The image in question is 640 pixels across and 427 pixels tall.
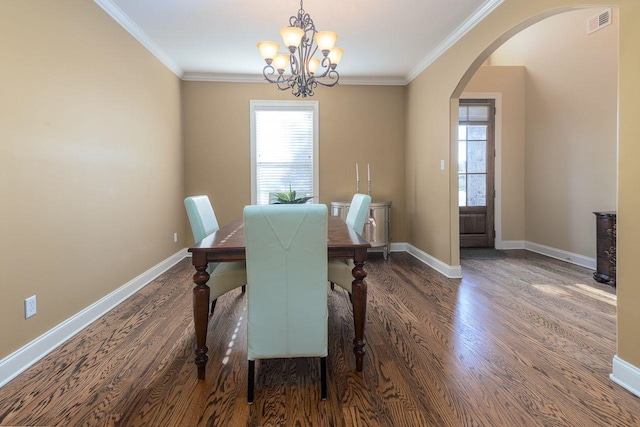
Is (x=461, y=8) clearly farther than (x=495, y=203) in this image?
No

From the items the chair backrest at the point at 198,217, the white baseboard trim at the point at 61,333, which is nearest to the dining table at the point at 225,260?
the chair backrest at the point at 198,217

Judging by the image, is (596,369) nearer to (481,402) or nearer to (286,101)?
(481,402)

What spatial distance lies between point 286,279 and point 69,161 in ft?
6.10

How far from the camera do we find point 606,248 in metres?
3.34

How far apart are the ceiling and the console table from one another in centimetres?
184

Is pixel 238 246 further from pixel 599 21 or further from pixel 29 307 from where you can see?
pixel 599 21

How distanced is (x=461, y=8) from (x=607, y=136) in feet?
8.13

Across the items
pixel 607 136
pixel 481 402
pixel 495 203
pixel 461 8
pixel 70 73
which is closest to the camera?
pixel 481 402

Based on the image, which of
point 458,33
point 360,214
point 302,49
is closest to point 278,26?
point 302,49

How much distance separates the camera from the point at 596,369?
1.81m

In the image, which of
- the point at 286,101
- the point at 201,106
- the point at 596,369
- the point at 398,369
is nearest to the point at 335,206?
the point at 286,101

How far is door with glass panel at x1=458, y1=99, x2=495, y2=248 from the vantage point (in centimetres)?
527

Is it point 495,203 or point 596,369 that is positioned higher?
point 495,203

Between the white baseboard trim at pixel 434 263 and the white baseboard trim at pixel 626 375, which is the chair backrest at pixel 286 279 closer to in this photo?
the white baseboard trim at pixel 626 375
